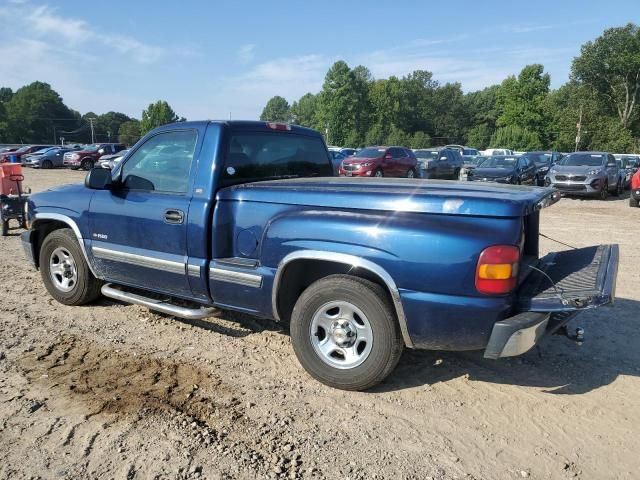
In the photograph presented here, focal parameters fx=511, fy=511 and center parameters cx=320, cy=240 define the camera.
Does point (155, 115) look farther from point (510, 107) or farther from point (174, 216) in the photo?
point (174, 216)

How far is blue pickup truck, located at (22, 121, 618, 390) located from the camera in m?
3.07

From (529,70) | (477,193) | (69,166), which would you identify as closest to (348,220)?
(477,193)

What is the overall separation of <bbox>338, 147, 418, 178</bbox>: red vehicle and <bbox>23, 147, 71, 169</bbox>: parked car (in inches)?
935

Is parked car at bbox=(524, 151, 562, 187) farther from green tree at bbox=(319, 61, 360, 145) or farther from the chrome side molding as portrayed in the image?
green tree at bbox=(319, 61, 360, 145)

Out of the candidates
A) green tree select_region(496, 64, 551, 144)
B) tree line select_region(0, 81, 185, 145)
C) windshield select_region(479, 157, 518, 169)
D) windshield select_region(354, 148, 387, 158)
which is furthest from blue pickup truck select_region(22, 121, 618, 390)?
tree line select_region(0, 81, 185, 145)

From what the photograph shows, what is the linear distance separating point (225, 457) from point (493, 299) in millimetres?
1793

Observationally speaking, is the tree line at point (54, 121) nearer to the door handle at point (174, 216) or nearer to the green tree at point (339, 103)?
the green tree at point (339, 103)

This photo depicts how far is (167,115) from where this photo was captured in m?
96.1

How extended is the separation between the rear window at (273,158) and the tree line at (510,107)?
182ft

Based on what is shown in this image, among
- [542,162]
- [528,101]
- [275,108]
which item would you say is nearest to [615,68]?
[528,101]

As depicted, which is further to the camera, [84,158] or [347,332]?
[84,158]

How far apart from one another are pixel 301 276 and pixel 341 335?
562 millimetres

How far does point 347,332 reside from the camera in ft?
11.5

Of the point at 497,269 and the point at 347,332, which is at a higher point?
the point at 497,269
